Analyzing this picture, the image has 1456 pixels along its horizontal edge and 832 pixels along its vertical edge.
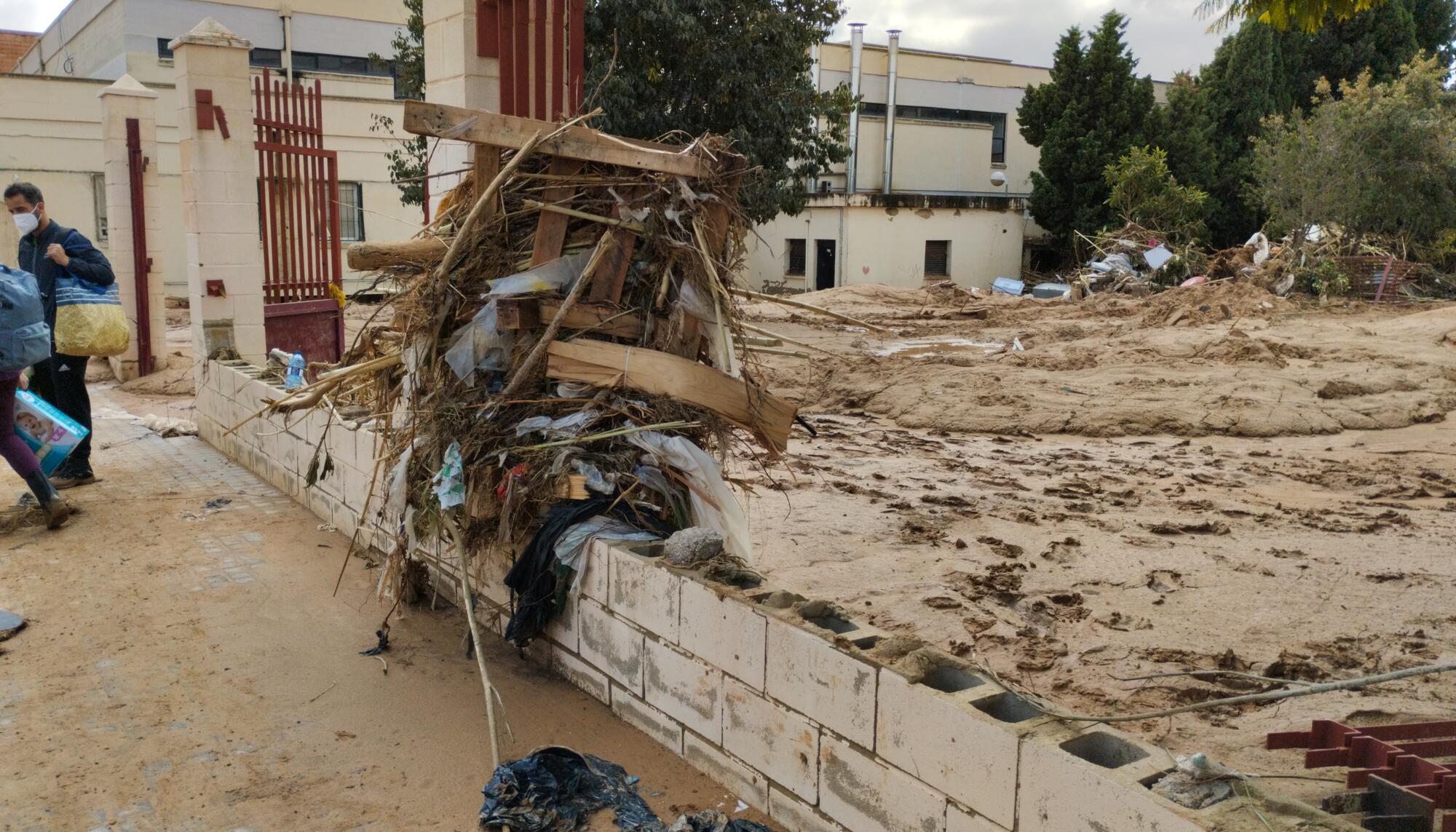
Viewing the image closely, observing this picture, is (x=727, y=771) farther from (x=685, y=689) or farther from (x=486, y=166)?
(x=486, y=166)

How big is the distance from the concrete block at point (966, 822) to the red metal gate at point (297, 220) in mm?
9136

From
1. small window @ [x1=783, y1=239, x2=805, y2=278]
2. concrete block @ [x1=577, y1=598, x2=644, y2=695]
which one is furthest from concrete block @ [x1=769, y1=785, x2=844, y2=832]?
small window @ [x1=783, y1=239, x2=805, y2=278]

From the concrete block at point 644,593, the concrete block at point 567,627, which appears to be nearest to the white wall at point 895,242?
the concrete block at point 567,627

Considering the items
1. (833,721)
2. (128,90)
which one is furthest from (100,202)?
(833,721)

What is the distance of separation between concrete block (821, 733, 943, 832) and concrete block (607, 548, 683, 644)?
0.84 metres

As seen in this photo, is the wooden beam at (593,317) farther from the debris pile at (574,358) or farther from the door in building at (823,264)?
the door in building at (823,264)

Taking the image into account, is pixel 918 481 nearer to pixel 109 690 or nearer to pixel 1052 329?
pixel 109 690

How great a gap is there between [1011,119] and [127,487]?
3451cm

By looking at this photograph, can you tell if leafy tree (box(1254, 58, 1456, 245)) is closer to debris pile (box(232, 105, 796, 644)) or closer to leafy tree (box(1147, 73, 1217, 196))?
leafy tree (box(1147, 73, 1217, 196))

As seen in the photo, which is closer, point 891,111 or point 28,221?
point 28,221

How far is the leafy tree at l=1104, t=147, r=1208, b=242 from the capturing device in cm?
2655

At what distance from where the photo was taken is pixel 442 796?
354 cm

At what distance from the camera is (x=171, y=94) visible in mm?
23297

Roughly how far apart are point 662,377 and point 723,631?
4.16ft
